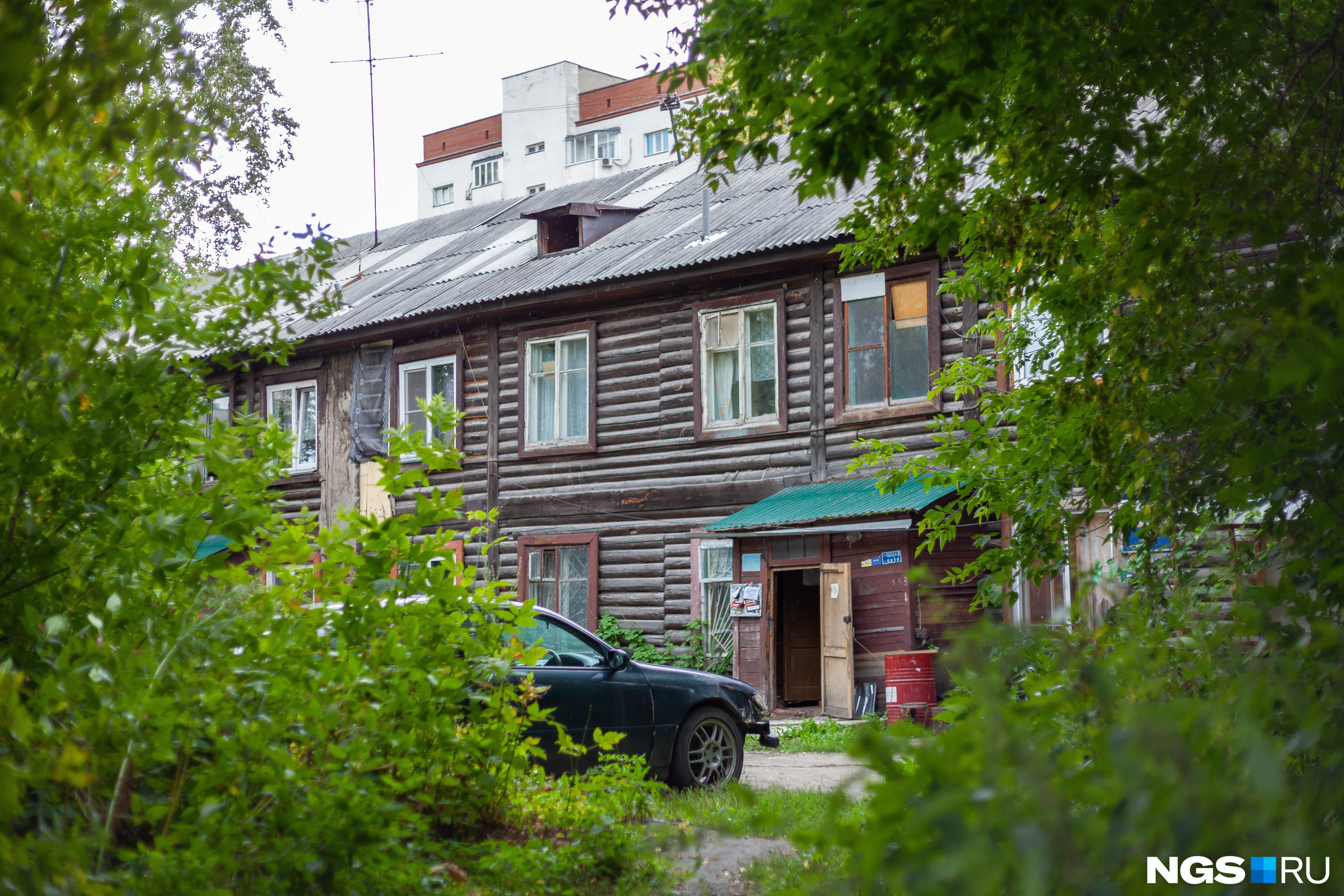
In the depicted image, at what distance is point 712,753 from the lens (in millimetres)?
9398

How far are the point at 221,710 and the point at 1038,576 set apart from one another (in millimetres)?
4043

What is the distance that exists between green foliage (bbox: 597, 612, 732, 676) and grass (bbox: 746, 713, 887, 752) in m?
2.39

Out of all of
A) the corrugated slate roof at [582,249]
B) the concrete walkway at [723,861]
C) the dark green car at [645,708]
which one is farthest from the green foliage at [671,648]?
the concrete walkway at [723,861]

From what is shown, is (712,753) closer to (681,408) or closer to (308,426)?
(681,408)

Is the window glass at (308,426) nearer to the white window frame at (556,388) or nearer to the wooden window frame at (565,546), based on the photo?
the white window frame at (556,388)

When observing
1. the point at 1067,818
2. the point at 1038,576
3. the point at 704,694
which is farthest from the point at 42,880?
the point at 704,694

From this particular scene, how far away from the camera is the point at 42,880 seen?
232 centimetres

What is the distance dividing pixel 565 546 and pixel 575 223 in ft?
21.5

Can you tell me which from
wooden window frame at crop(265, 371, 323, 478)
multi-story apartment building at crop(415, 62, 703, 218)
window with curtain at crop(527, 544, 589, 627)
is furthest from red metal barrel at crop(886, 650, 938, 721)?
multi-story apartment building at crop(415, 62, 703, 218)

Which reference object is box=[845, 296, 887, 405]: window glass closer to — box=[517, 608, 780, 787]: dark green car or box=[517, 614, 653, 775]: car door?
box=[517, 608, 780, 787]: dark green car

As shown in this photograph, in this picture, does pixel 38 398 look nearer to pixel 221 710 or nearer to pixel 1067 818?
pixel 221 710

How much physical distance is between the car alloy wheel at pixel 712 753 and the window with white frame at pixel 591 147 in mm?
32589

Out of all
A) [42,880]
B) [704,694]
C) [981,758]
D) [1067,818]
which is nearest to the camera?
[1067,818]

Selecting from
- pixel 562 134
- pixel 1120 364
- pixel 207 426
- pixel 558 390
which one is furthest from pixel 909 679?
pixel 562 134
